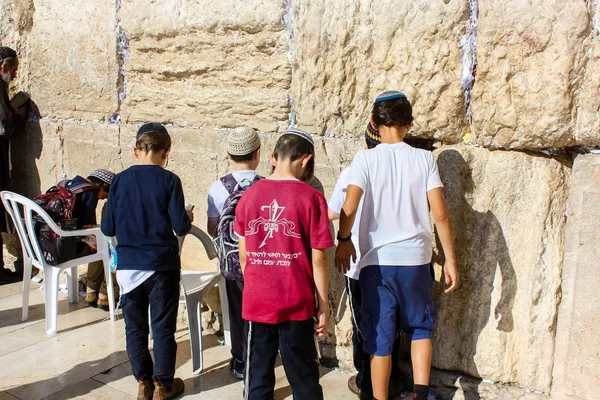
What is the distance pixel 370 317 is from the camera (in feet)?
9.59

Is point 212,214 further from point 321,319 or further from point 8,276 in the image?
point 8,276

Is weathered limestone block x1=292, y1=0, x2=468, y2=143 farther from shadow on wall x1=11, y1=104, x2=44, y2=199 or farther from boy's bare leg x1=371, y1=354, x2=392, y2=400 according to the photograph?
shadow on wall x1=11, y1=104, x2=44, y2=199

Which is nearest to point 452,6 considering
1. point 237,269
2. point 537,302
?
point 537,302

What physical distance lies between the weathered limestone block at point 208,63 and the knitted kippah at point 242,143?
0.61 meters

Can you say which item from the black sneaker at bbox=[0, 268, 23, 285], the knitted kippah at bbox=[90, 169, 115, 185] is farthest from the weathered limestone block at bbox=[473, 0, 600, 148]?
the black sneaker at bbox=[0, 268, 23, 285]

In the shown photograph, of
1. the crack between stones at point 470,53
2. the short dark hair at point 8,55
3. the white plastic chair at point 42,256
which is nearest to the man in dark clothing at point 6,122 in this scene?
the short dark hair at point 8,55

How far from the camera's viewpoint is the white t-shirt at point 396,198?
109 inches

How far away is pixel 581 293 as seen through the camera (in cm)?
289

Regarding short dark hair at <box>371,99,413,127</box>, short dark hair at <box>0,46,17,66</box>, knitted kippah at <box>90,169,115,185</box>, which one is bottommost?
knitted kippah at <box>90,169,115,185</box>

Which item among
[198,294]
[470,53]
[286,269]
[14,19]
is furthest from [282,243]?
[14,19]

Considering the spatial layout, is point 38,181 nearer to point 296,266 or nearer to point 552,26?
point 296,266

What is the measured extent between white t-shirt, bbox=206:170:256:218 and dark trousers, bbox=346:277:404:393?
2.49 feet

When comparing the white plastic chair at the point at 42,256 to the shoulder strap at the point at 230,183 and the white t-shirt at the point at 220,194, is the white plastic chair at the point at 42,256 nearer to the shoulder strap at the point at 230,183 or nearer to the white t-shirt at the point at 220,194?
the white t-shirt at the point at 220,194

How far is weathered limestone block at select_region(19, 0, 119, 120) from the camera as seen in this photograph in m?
4.73
